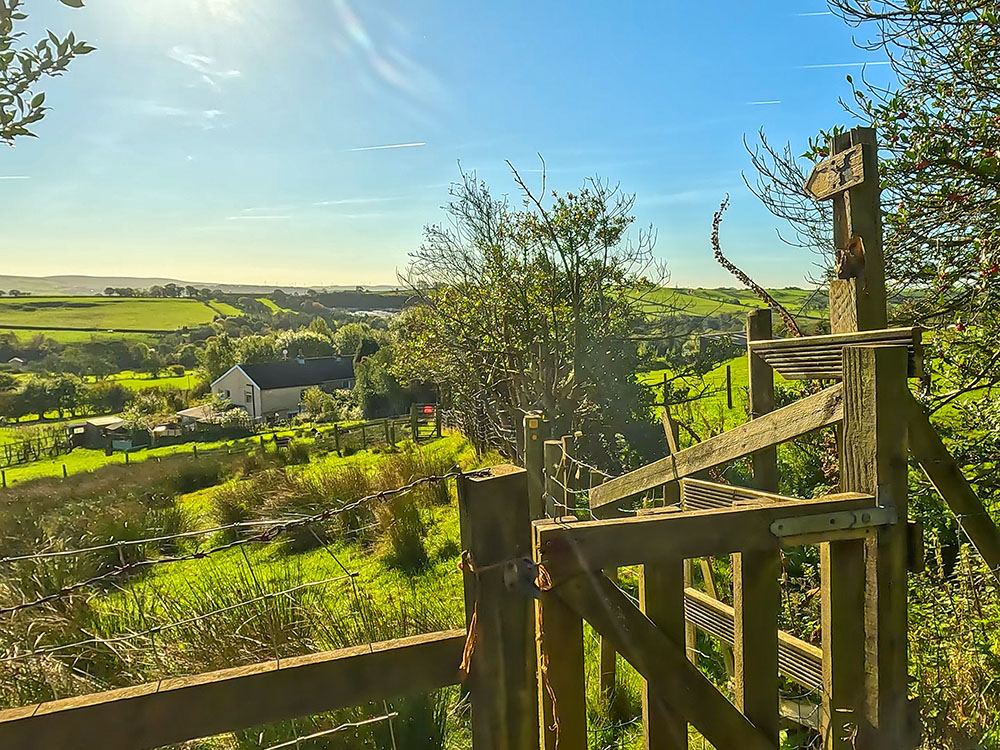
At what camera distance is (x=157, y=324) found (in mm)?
51781

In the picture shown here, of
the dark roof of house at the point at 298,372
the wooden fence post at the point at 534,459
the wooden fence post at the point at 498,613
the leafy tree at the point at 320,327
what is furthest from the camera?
the leafy tree at the point at 320,327

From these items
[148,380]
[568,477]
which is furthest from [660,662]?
[148,380]

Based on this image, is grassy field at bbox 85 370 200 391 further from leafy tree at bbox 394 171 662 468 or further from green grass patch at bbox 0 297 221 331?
leafy tree at bbox 394 171 662 468

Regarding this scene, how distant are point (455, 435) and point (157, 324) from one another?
139ft

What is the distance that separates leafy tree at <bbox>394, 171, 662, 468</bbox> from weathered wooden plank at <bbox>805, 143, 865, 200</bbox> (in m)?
7.40

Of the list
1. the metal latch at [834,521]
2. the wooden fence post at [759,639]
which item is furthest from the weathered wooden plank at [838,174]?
the wooden fence post at [759,639]

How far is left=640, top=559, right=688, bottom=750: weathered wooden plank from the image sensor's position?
1568 millimetres

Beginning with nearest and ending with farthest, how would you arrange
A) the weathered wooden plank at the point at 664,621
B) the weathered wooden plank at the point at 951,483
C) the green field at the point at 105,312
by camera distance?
the weathered wooden plank at the point at 664,621 < the weathered wooden plank at the point at 951,483 < the green field at the point at 105,312

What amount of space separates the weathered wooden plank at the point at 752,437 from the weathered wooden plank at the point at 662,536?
0.37 meters

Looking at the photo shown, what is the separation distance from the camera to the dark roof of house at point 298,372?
53469 mm

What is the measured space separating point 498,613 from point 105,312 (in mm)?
57231

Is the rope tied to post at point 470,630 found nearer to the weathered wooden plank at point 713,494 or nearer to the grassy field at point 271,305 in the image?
the weathered wooden plank at point 713,494

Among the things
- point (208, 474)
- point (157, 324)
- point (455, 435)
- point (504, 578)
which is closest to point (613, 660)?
point (504, 578)

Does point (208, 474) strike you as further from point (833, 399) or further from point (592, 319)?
point (833, 399)
